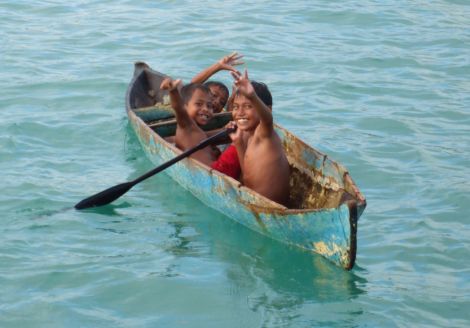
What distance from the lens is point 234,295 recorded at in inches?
243

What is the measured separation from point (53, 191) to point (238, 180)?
1562 mm

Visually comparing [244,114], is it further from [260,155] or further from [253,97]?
[253,97]

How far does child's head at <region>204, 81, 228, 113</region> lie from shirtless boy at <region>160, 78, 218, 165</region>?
0.54 metres

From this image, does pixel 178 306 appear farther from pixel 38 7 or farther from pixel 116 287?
pixel 38 7

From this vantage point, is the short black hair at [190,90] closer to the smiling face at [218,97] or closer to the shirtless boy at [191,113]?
the shirtless boy at [191,113]

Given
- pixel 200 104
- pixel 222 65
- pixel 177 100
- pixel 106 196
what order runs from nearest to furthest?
1. pixel 106 196
2. pixel 177 100
3. pixel 200 104
4. pixel 222 65

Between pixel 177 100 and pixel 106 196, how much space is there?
93 centimetres

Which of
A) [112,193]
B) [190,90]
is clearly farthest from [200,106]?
[112,193]

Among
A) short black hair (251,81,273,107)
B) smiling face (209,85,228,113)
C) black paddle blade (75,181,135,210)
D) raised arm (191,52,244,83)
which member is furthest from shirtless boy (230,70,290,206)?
smiling face (209,85,228,113)

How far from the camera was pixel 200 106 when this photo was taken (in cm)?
791

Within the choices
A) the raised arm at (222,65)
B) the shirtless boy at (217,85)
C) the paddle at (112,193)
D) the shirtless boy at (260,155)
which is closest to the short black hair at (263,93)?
the shirtless boy at (260,155)

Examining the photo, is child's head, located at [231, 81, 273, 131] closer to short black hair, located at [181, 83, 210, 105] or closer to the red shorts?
the red shorts

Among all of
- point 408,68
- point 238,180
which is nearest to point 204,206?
point 238,180

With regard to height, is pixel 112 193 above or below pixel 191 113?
below
